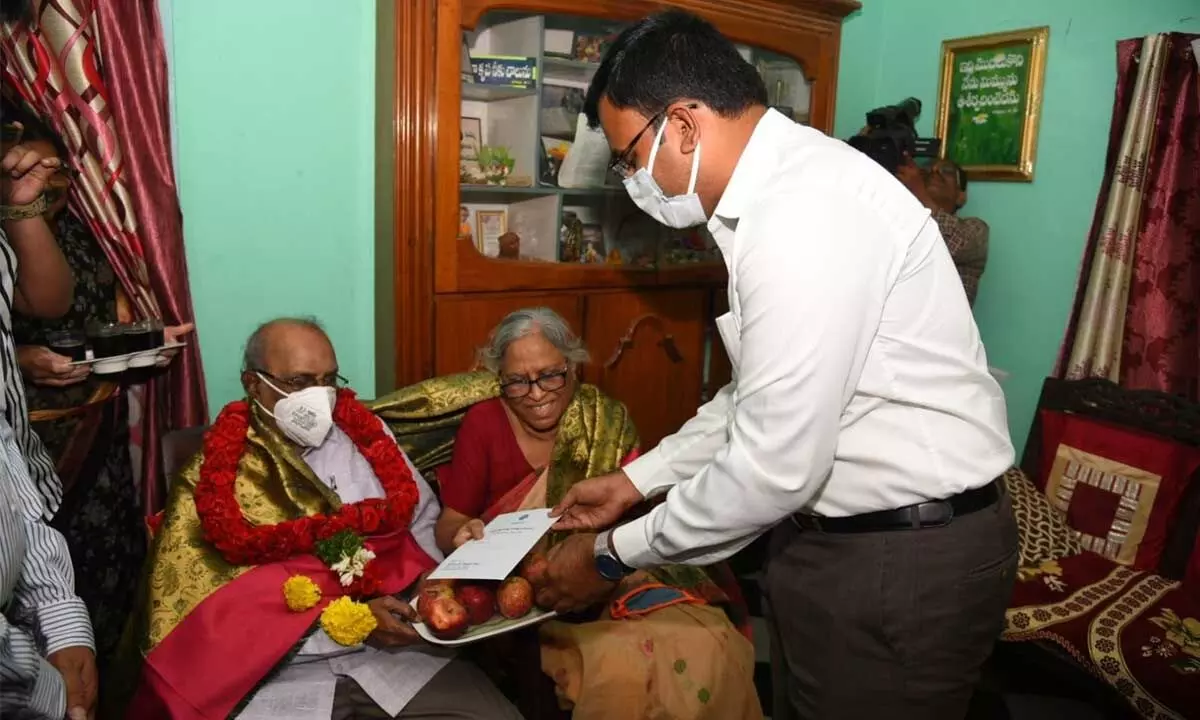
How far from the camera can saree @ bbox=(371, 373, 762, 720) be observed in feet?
5.88

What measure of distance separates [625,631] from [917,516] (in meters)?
0.83

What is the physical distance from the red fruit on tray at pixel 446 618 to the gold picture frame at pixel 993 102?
2.47 m

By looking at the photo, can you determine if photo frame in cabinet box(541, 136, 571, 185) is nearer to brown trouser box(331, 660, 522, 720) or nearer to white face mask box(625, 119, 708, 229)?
white face mask box(625, 119, 708, 229)

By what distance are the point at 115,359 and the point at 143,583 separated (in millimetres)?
588

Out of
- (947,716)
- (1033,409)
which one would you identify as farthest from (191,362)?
(1033,409)

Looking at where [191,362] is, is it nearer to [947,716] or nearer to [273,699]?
[273,699]

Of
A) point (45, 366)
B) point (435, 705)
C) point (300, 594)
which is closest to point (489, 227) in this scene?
point (45, 366)

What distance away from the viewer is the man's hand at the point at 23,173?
1872 millimetres

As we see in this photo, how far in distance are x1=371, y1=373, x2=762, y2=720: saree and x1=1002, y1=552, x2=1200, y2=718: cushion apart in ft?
2.61

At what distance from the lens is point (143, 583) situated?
5.87ft

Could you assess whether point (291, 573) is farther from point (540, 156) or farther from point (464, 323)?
point (540, 156)

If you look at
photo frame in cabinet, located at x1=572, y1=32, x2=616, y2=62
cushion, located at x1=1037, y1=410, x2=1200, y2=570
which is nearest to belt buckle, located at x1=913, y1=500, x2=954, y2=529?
cushion, located at x1=1037, y1=410, x2=1200, y2=570

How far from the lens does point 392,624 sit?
1737mm

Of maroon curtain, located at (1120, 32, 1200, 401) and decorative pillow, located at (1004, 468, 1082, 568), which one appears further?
maroon curtain, located at (1120, 32, 1200, 401)
